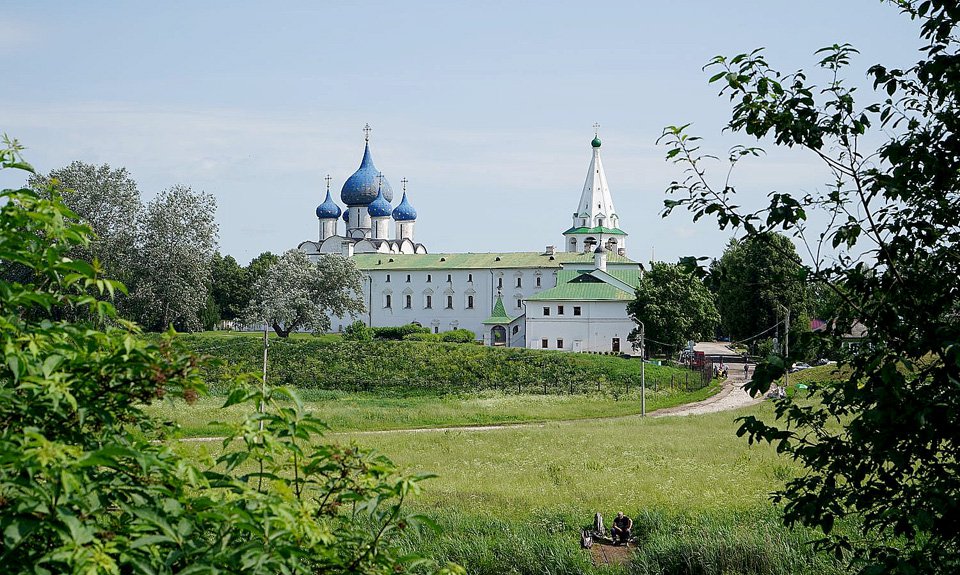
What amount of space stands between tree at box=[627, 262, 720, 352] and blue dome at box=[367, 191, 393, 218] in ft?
149

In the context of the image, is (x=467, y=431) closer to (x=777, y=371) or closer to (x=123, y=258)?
(x=777, y=371)

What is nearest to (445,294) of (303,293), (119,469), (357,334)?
(303,293)

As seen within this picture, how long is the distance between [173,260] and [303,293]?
15.1 m

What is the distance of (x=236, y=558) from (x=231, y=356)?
51579 millimetres

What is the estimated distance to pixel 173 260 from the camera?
Result: 174ft

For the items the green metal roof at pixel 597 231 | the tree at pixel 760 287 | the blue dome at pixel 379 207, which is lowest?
the tree at pixel 760 287

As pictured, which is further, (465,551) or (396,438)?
(396,438)

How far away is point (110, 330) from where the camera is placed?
3.85m

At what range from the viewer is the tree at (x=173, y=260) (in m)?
52.9

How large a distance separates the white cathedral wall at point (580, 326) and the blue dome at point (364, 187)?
3751 centimetres

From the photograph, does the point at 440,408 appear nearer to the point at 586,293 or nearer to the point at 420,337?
the point at 586,293

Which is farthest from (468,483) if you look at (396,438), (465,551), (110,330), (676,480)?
(110,330)

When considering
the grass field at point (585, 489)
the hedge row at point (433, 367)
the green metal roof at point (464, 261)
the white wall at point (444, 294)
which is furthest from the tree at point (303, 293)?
the grass field at point (585, 489)

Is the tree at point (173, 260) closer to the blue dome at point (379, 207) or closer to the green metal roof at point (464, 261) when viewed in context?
the green metal roof at point (464, 261)
